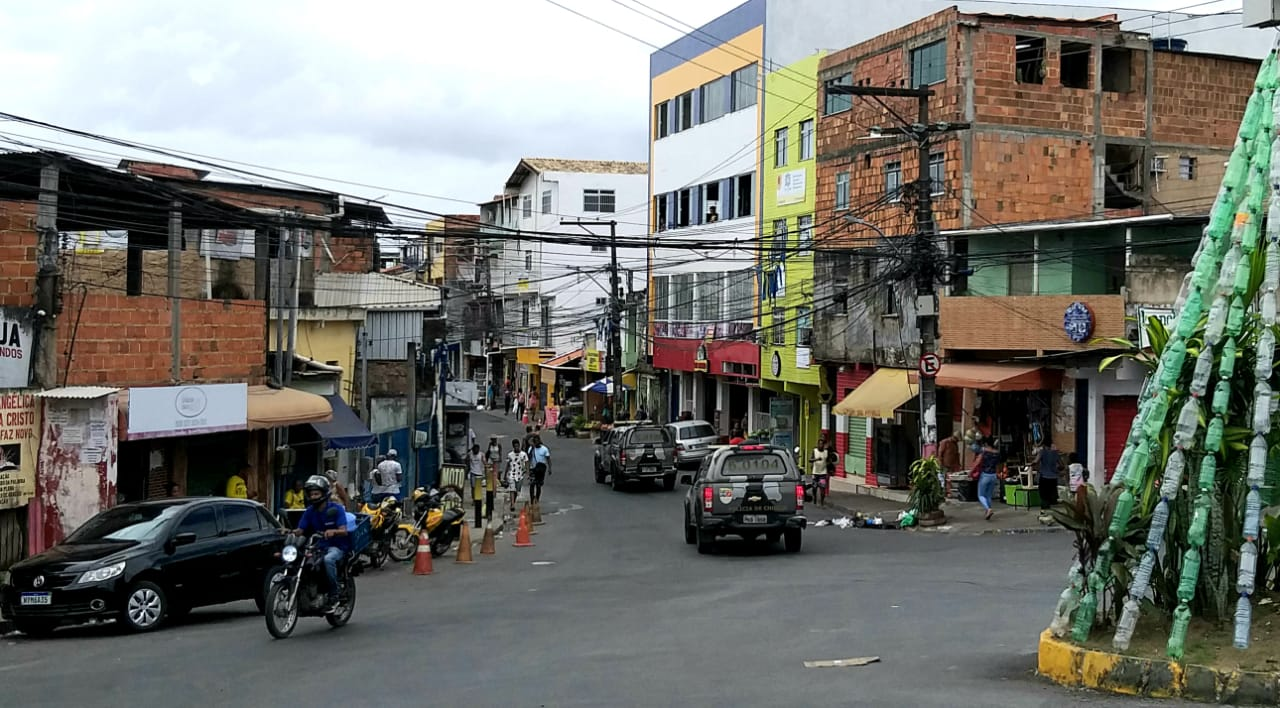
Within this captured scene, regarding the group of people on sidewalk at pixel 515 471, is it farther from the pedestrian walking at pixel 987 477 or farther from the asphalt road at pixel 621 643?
the pedestrian walking at pixel 987 477

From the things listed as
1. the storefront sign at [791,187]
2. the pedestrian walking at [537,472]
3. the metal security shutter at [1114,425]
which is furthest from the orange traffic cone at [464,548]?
the storefront sign at [791,187]

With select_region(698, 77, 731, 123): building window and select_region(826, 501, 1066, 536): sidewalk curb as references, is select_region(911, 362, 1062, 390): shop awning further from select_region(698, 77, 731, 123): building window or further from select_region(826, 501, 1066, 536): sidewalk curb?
select_region(698, 77, 731, 123): building window

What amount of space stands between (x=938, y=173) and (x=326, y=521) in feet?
84.8

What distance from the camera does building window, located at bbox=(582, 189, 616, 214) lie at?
78.1 meters

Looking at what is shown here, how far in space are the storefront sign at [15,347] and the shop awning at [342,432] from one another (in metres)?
6.97

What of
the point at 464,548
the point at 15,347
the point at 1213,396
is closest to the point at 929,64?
the point at 464,548

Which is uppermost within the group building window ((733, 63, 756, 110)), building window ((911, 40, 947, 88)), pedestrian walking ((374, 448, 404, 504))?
building window ((733, 63, 756, 110))

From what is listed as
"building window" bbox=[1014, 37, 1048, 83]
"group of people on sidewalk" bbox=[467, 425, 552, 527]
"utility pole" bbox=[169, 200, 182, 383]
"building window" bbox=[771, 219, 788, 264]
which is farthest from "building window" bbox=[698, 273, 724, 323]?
"utility pole" bbox=[169, 200, 182, 383]

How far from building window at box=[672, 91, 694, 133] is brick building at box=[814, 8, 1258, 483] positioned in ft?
49.6

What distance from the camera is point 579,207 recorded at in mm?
78062

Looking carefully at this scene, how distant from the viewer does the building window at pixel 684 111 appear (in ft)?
188

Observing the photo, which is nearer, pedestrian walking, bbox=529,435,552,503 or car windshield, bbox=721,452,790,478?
car windshield, bbox=721,452,790,478

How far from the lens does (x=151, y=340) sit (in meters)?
23.2

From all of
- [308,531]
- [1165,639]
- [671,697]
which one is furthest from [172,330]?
[1165,639]
